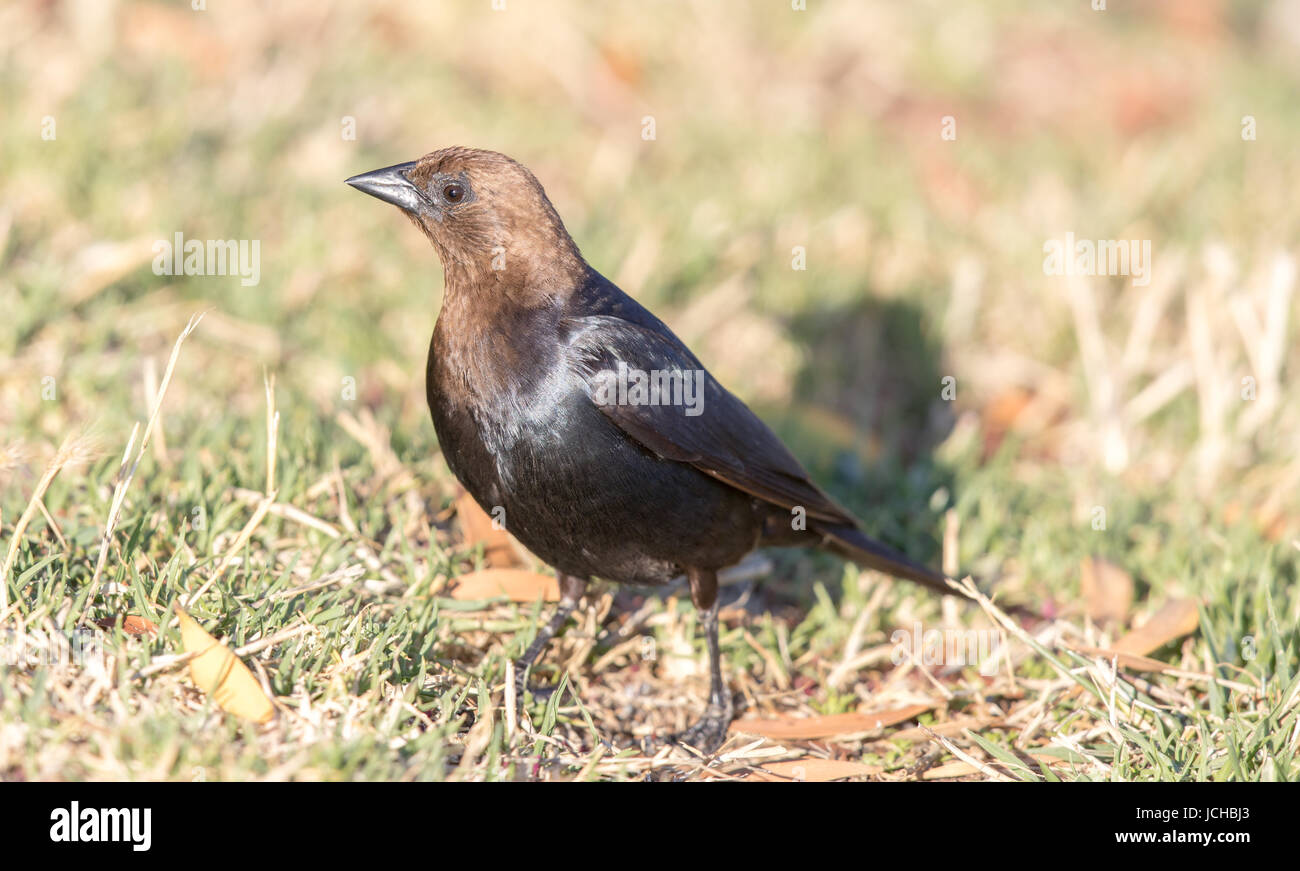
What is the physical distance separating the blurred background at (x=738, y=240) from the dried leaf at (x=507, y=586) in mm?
444

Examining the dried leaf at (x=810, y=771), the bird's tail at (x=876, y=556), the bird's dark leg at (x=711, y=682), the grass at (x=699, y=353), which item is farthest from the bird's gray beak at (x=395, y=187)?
the dried leaf at (x=810, y=771)

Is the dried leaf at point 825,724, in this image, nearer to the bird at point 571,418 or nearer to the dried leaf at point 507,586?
the bird at point 571,418

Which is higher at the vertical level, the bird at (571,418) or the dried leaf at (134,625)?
the bird at (571,418)

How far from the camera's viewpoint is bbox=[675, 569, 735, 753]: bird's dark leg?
3.35 meters

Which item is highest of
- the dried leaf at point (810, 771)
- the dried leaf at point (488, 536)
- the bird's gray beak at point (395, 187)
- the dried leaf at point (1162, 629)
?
the bird's gray beak at point (395, 187)

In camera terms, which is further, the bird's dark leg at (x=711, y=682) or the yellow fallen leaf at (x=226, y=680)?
the bird's dark leg at (x=711, y=682)

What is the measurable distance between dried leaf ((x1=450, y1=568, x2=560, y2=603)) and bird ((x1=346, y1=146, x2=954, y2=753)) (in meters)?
0.14

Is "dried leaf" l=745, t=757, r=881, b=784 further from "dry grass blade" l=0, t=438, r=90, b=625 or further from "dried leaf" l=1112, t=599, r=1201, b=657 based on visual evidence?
"dry grass blade" l=0, t=438, r=90, b=625

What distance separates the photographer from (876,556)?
3732 millimetres

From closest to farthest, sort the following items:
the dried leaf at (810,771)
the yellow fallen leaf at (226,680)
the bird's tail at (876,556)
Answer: the yellow fallen leaf at (226,680) < the dried leaf at (810,771) < the bird's tail at (876,556)

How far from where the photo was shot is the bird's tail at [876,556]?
371 centimetres

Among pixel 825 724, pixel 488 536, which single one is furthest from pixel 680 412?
pixel 825 724

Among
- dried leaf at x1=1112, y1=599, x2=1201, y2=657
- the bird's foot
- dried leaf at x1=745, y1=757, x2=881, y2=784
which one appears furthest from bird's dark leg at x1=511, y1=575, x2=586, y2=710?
dried leaf at x1=1112, y1=599, x2=1201, y2=657

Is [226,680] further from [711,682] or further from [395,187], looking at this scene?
[395,187]
